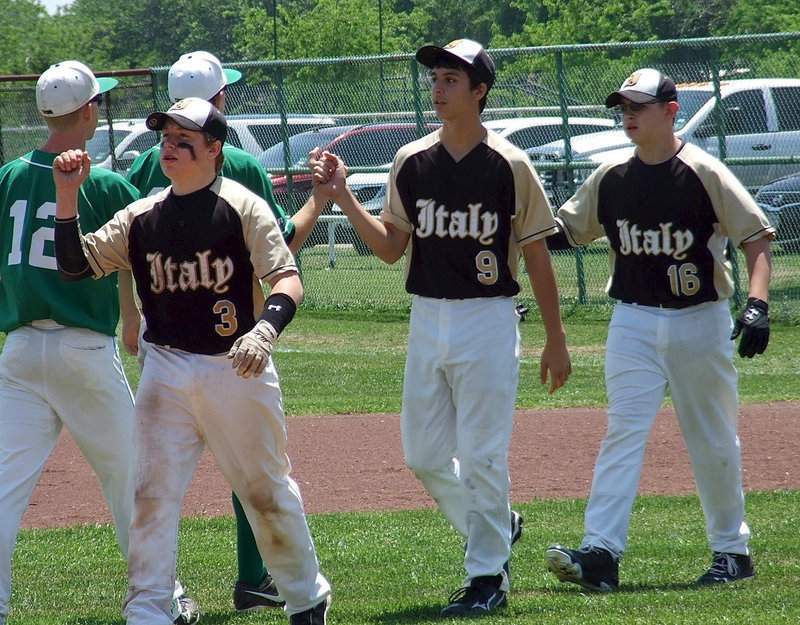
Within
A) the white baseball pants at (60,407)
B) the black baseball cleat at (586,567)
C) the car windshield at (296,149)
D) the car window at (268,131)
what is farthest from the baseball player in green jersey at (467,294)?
the car window at (268,131)

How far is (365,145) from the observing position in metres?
14.7

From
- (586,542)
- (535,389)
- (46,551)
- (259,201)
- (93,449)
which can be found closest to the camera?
(259,201)

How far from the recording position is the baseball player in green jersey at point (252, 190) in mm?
4996

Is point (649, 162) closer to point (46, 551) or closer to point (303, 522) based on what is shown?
point (303, 522)

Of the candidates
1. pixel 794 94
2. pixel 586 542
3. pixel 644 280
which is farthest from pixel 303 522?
pixel 794 94

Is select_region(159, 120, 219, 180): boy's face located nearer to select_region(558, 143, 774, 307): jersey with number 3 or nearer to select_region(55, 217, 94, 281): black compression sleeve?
select_region(55, 217, 94, 281): black compression sleeve

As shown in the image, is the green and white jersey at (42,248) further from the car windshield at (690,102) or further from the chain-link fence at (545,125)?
the car windshield at (690,102)

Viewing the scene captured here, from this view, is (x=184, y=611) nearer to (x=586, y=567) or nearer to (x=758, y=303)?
(x=586, y=567)

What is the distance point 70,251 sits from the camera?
14.2 ft

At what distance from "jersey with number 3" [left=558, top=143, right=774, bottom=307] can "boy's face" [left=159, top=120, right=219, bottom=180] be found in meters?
1.93

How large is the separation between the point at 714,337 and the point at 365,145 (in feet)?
32.5

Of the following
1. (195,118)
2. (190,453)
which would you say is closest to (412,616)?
(190,453)

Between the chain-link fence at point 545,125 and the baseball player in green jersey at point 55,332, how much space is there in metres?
8.84

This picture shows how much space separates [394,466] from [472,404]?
3311 mm
